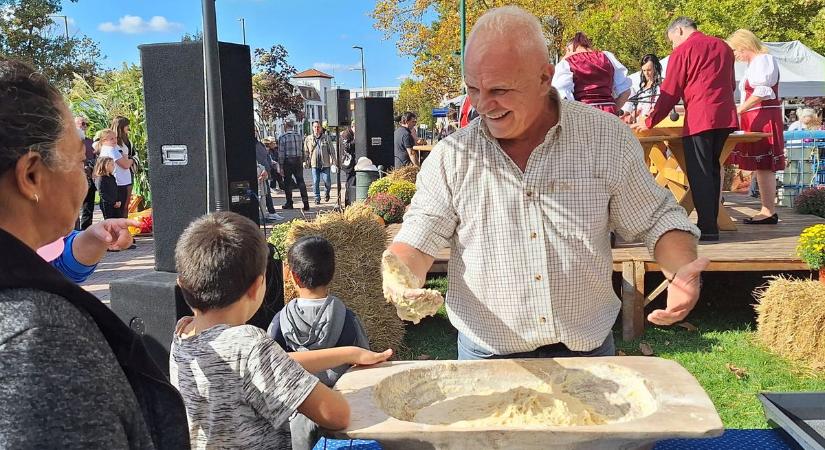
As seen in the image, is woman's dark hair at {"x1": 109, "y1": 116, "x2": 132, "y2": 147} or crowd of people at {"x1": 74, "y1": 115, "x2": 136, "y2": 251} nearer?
crowd of people at {"x1": 74, "y1": 115, "x2": 136, "y2": 251}

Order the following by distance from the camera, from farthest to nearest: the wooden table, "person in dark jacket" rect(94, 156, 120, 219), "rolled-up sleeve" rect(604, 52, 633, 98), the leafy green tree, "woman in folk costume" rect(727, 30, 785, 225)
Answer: the leafy green tree
"person in dark jacket" rect(94, 156, 120, 219)
"woman in folk costume" rect(727, 30, 785, 225)
"rolled-up sleeve" rect(604, 52, 633, 98)
the wooden table

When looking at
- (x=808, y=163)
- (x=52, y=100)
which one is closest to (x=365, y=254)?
(x=52, y=100)

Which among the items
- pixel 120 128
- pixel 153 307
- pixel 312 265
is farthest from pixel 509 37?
pixel 120 128

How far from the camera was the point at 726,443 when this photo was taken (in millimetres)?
1979

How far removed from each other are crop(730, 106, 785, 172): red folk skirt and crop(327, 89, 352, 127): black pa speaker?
8.41 m

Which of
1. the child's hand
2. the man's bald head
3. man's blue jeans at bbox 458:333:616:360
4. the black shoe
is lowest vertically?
the black shoe

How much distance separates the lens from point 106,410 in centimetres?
96

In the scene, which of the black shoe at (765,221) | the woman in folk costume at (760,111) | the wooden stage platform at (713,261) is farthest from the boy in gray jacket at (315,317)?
the black shoe at (765,221)

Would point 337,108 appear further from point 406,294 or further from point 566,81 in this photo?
point 406,294

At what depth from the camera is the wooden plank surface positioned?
464 centimetres

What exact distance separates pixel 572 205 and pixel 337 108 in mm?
11521

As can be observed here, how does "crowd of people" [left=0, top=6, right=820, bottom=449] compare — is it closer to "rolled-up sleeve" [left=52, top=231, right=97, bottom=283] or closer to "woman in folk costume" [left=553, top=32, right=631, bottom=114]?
"rolled-up sleeve" [left=52, top=231, right=97, bottom=283]

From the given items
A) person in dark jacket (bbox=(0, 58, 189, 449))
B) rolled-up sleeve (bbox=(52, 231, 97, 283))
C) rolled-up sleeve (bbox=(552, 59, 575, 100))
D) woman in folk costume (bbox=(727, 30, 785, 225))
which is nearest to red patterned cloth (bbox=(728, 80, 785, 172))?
woman in folk costume (bbox=(727, 30, 785, 225))

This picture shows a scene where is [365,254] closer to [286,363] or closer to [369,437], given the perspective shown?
[286,363]
